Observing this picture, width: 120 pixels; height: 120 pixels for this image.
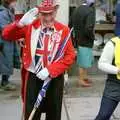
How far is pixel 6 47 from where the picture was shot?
8711 mm

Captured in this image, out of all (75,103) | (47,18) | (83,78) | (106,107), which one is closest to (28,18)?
(47,18)

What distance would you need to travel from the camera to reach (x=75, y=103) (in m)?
8.05

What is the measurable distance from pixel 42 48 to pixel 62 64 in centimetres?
26

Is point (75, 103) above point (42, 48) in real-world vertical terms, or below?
below

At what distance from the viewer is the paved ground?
7.35m

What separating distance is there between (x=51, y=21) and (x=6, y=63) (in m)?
3.87

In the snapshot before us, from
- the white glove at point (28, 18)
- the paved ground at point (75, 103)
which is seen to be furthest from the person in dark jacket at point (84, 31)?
the white glove at point (28, 18)

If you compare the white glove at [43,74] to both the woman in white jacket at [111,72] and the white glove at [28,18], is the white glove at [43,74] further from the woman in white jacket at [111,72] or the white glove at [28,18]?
the woman in white jacket at [111,72]

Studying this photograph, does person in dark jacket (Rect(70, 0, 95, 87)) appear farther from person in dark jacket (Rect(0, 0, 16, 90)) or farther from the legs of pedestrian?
person in dark jacket (Rect(0, 0, 16, 90))

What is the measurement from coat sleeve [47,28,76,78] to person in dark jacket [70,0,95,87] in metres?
3.76

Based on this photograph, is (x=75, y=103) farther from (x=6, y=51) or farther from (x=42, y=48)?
(x=42, y=48)

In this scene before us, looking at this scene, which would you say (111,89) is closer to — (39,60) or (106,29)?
(39,60)

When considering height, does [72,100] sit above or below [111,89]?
below

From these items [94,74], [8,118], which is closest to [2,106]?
[8,118]
